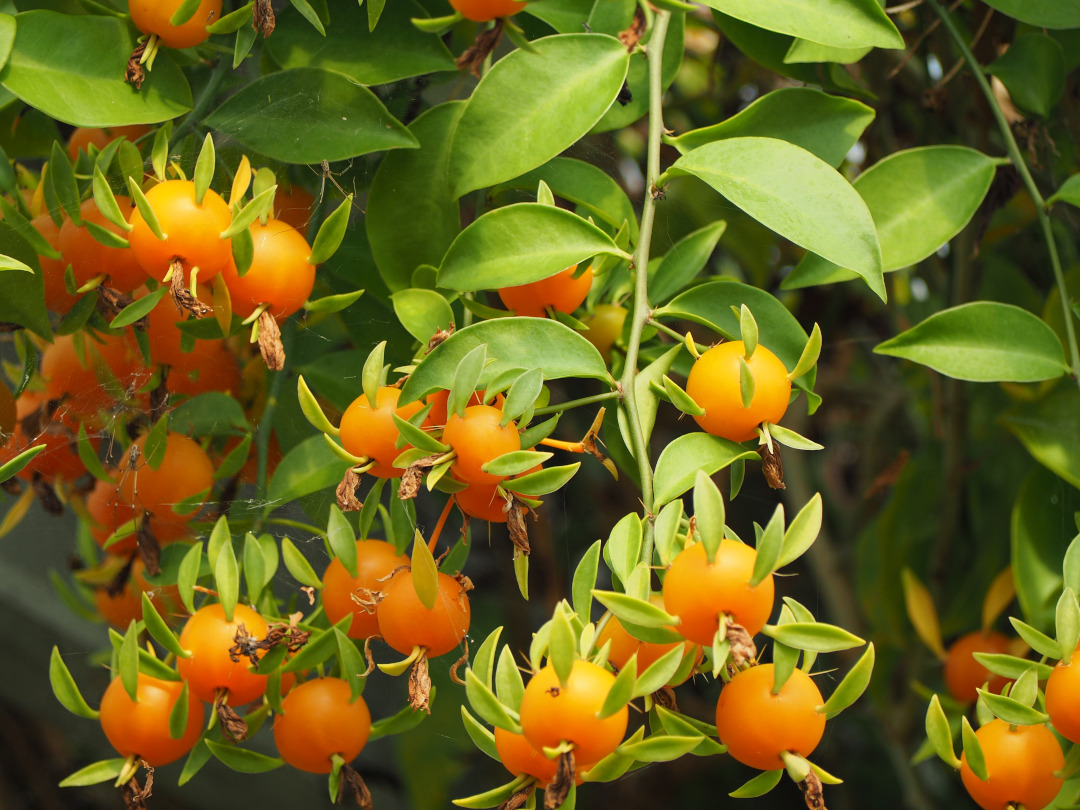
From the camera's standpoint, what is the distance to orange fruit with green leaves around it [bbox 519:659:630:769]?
0.87 feet

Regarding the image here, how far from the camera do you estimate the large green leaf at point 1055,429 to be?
48cm

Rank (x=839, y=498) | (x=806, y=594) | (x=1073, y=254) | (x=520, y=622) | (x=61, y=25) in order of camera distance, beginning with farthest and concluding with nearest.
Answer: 1. (x=839, y=498)
2. (x=806, y=594)
3. (x=520, y=622)
4. (x=1073, y=254)
5. (x=61, y=25)

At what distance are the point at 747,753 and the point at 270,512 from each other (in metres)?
0.26

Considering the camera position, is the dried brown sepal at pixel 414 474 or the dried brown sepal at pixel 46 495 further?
the dried brown sepal at pixel 46 495

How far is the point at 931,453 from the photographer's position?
0.79m

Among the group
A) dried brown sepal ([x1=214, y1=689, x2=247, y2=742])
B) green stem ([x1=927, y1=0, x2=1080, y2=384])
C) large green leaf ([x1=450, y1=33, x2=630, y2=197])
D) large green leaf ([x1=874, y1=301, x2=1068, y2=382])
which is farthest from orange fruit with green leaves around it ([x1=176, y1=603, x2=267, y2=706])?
green stem ([x1=927, y1=0, x2=1080, y2=384])

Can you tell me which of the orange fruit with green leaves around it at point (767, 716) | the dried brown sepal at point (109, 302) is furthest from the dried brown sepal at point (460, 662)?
the dried brown sepal at point (109, 302)

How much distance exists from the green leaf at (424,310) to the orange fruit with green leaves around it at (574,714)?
0.52 ft

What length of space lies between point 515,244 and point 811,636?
0.63ft

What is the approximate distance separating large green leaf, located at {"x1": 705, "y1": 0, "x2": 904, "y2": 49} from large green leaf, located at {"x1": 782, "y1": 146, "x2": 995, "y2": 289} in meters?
0.09

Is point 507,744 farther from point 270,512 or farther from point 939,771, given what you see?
point 939,771

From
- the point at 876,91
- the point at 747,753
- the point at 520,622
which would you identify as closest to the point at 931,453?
the point at 876,91

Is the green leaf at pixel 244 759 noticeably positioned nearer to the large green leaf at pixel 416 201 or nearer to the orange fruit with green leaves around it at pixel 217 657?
the orange fruit with green leaves around it at pixel 217 657

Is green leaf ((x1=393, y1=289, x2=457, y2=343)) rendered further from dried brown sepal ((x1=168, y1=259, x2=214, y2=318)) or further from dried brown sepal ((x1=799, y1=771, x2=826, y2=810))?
dried brown sepal ((x1=799, y1=771, x2=826, y2=810))
